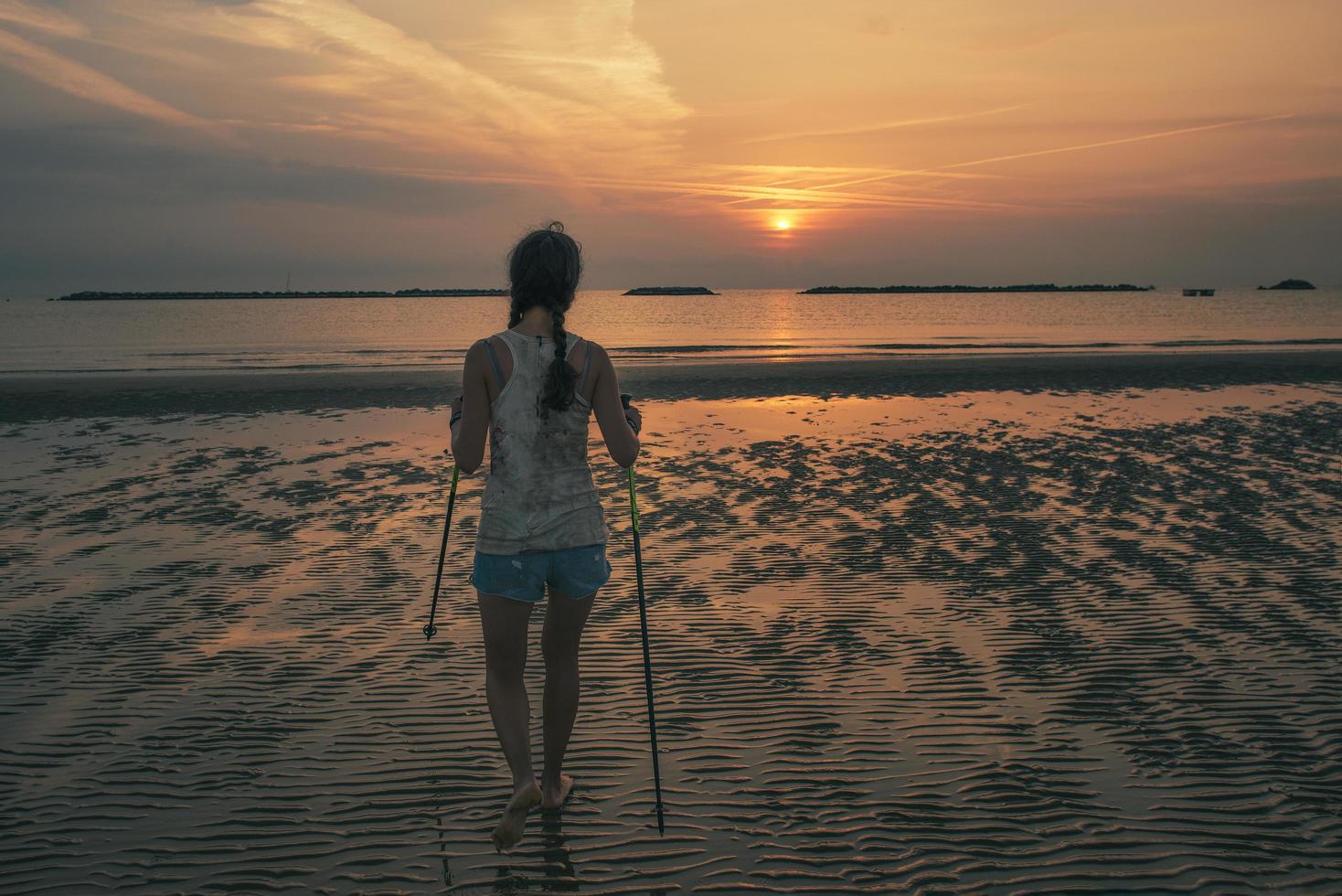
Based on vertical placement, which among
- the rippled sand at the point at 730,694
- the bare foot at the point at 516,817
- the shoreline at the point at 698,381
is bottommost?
the rippled sand at the point at 730,694

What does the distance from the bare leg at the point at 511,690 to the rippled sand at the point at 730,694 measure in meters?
0.25

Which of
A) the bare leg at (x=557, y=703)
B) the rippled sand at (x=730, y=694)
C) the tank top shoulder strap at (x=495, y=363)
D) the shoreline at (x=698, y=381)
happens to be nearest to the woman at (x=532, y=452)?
the tank top shoulder strap at (x=495, y=363)

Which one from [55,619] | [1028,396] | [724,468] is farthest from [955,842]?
[1028,396]

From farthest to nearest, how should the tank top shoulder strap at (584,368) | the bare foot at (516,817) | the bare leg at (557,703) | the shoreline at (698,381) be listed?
the shoreline at (698,381) → the bare leg at (557,703) → the tank top shoulder strap at (584,368) → the bare foot at (516,817)

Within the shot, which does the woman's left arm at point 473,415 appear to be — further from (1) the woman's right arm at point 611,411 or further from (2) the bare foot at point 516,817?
(2) the bare foot at point 516,817

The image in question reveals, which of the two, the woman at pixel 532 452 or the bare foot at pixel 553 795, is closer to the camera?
the woman at pixel 532 452

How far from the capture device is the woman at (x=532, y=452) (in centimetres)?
418

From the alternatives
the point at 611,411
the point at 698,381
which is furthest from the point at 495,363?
the point at 698,381

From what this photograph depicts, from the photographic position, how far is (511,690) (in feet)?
14.5

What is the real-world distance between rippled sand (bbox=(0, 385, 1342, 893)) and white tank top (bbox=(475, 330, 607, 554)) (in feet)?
4.34

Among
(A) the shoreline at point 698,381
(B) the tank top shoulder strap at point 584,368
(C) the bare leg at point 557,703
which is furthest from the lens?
(A) the shoreline at point 698,381

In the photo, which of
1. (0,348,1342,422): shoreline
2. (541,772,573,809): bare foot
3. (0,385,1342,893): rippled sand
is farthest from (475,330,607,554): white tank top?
(0,348,1342,422): shoreline

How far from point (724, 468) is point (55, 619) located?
340 inches

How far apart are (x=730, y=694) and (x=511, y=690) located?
77.2 inches
